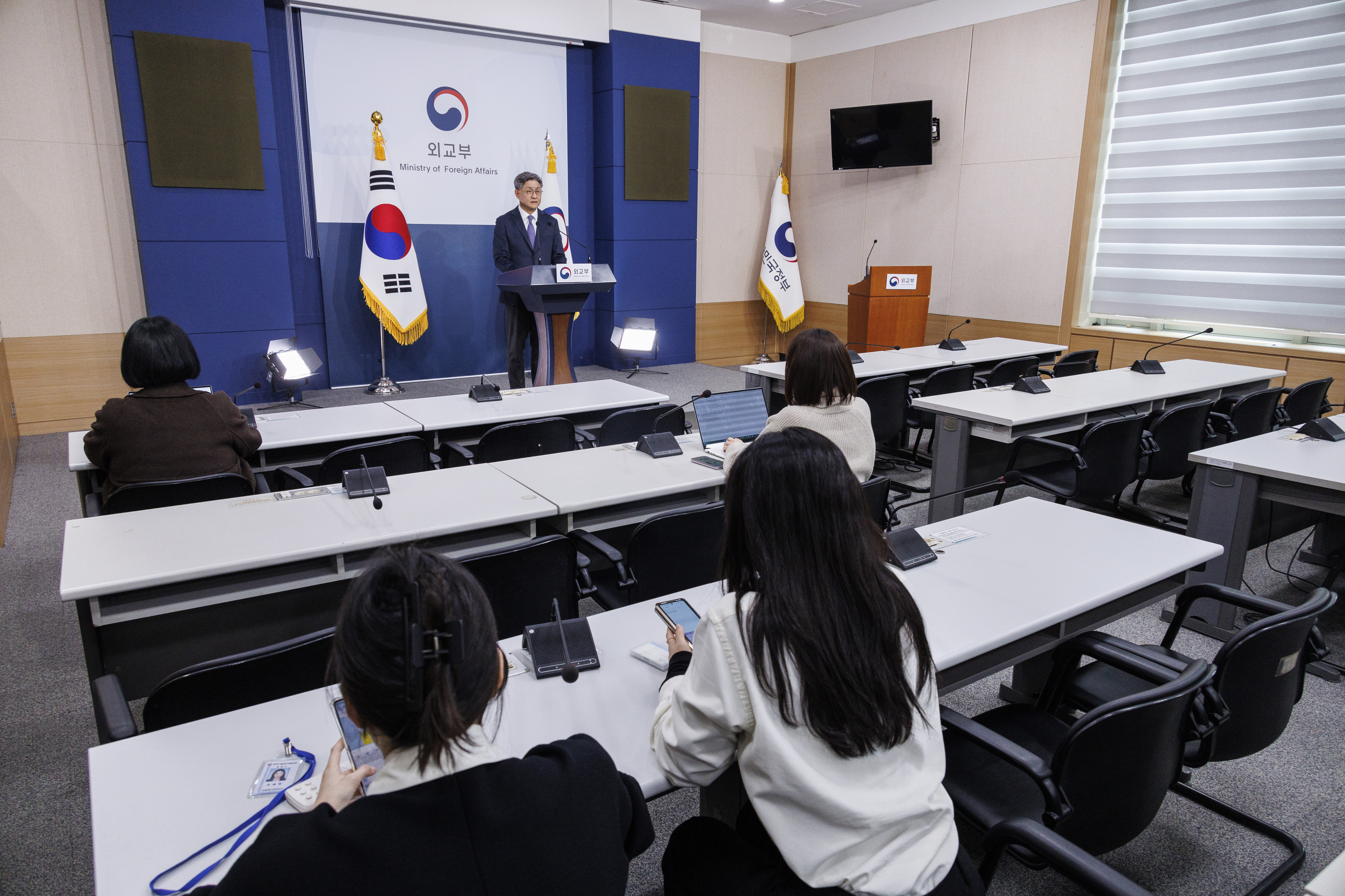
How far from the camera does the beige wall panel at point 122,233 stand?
5.85 metres

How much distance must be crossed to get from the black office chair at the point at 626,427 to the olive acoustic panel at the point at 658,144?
4.76 meters

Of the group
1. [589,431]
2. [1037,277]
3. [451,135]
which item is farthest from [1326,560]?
[451,135]

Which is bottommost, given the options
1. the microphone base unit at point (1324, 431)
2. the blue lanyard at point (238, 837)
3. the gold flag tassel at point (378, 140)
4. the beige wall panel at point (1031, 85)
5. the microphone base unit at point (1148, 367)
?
the blue lanyard at point (238, 837)

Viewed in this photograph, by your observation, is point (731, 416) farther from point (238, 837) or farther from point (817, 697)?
point (238, 837)

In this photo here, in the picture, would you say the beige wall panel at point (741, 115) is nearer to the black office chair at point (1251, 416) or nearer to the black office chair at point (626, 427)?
the black office chair at point (626, 427)

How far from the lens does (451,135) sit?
23.8 ft

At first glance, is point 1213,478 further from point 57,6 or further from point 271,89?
point 57,6

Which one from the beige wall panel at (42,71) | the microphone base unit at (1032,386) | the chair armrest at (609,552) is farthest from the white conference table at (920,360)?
the beige wall panel at (42,71)

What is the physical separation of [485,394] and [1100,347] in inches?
212

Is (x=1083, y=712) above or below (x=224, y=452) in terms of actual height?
below

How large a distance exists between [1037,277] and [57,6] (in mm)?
7751

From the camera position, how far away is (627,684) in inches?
61.7

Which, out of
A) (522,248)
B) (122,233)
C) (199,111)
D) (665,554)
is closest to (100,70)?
(199,111)

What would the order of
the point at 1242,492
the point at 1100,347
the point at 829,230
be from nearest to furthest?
the point at 1242,492, the point at 1100,347, the point at 829,230
